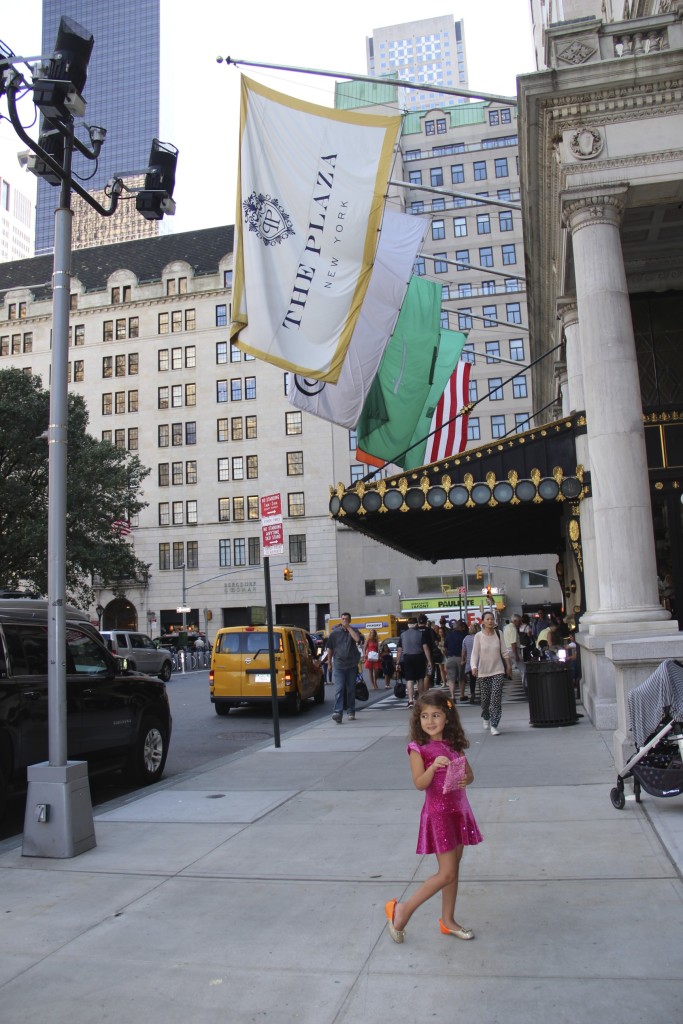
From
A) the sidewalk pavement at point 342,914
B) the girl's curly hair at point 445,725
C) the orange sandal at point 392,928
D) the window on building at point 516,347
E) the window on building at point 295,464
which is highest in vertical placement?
the window on building at point 516,347

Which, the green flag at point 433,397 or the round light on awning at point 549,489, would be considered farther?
the green flag at point 433,397

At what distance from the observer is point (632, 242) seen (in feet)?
47.2

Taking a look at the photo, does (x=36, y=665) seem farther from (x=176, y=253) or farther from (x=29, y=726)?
(x=176, y=253)

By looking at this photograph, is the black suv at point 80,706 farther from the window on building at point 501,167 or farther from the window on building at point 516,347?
the window on building at point 501,167

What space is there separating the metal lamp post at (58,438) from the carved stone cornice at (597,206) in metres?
6.93

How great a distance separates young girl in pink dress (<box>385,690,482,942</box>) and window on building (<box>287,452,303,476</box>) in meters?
59.2

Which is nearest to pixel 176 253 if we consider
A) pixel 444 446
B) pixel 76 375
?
pixel 76 375

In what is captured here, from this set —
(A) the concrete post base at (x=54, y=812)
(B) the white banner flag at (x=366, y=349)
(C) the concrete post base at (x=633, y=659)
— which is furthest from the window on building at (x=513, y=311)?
(A) the concrete post base at (x=54, y=812)

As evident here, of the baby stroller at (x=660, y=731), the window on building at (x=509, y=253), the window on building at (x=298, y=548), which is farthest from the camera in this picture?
the window on building at (x=509, y=253)

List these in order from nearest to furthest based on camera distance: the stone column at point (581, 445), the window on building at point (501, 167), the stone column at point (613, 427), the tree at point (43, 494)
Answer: the stone column at point (613, 427) < the stone column at point (581, 445) < the tree at point (43, 494) < the window on building at point (501, 167)

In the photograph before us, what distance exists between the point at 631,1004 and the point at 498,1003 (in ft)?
1.87

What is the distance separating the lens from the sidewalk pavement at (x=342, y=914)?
3812 mm

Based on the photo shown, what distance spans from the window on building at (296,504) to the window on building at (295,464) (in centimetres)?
150

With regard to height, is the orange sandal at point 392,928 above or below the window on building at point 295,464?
below
